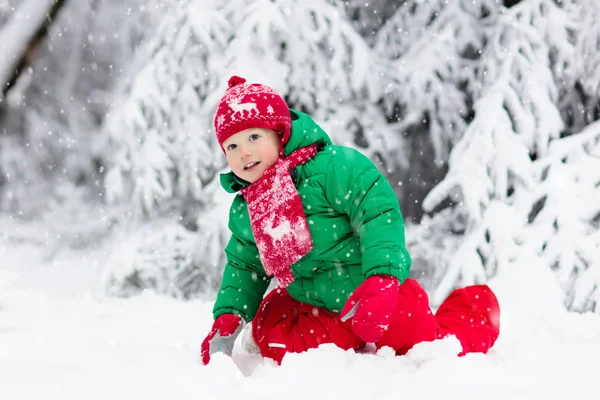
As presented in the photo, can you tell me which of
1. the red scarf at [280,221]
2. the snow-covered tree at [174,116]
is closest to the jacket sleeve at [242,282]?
the red scarf at [280,221]

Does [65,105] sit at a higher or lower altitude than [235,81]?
higher

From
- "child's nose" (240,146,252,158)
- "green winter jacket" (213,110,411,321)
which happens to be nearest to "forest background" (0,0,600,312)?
"green winter jacket" (213,110,411,321)

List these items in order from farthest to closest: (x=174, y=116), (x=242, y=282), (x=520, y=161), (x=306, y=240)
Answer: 1. (x=174, y=116)
2. (x=520, y=161)
3. (x=242, y=282)
4. (x=306, y=240)

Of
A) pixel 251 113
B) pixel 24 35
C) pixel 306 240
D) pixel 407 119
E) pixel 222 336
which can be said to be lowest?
pixel 222 336

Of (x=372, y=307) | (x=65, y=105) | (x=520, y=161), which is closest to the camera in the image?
(x=372, y=307)

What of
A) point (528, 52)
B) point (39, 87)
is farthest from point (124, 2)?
point (528, 52)

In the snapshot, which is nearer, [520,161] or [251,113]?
[251,113]

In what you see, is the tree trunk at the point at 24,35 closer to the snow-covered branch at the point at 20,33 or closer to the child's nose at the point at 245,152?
the snow-covered branch at the point at 20,33

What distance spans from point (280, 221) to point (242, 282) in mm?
360

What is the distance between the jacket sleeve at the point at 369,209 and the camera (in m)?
1.74

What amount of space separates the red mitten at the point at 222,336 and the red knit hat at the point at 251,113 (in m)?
0.69

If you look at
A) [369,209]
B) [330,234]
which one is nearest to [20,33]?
[330,234]

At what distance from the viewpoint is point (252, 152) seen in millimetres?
2016

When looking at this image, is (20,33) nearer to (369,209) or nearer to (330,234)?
(330,234)
